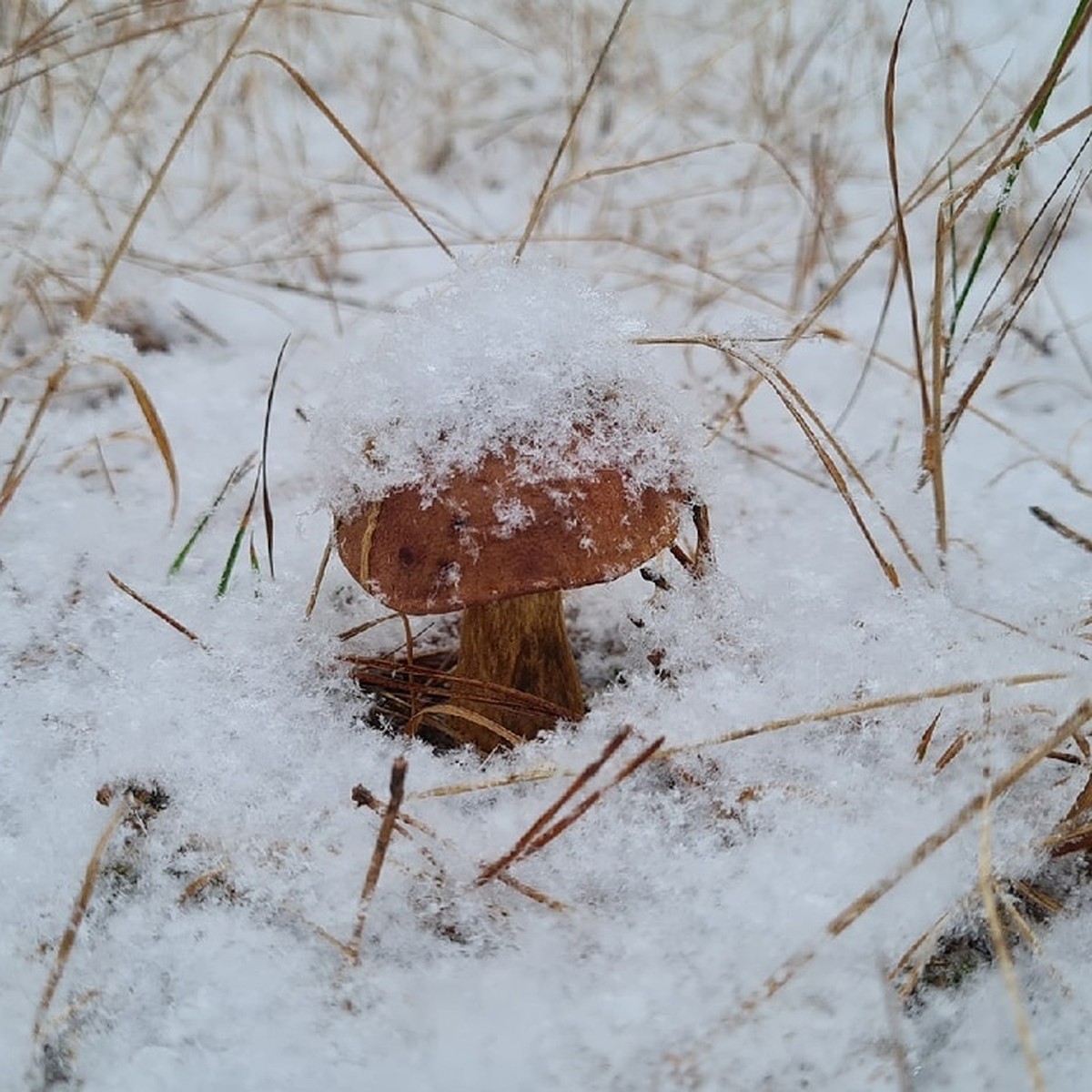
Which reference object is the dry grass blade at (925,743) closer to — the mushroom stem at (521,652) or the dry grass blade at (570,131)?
the mushroom stem at (521,652)

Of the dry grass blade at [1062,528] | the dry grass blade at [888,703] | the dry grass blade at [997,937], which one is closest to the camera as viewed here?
the dry grass blade at [997,937]

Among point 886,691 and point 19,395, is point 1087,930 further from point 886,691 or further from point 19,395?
point 19,395

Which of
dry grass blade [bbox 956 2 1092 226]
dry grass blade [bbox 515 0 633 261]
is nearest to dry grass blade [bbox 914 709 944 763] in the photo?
dry grass blade [bbox 956 2 1092 226]

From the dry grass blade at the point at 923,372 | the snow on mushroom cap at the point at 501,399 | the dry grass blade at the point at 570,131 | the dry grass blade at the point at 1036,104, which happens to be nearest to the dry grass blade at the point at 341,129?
the dry grass blade at the point at 570,131

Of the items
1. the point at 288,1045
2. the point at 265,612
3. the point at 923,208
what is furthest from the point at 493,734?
the point at 923,208

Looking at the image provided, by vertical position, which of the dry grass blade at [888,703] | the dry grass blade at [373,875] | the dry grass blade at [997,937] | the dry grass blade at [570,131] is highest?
the dry grass blade at [570,131]

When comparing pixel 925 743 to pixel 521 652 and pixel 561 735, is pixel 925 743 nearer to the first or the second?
pixel 561 735

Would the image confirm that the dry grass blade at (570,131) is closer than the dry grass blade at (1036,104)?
No
